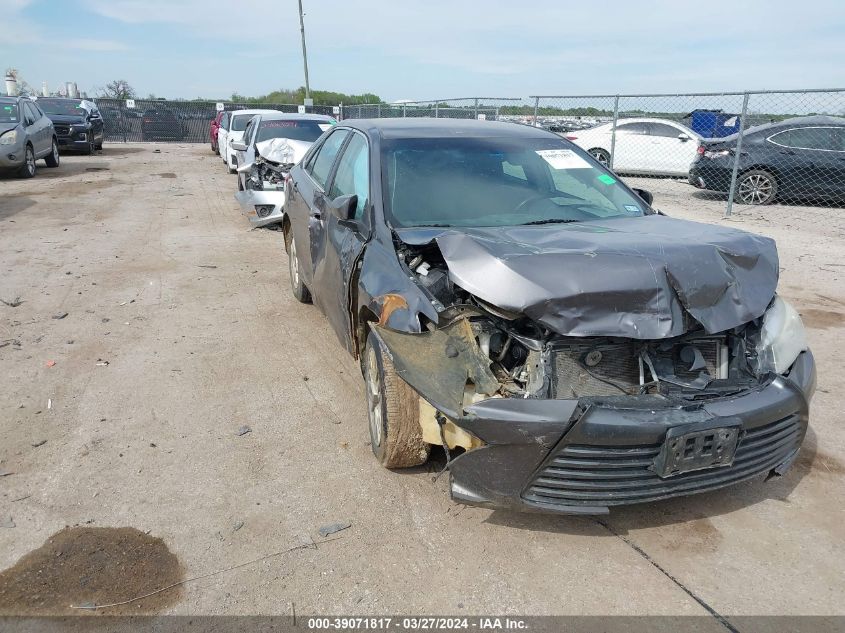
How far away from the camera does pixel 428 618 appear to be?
8.21 feet

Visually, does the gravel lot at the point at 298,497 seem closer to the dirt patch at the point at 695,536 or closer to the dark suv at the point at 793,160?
the dirt patch at the point at 695,536

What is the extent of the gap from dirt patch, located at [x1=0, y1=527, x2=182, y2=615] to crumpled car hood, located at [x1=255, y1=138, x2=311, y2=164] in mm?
7769

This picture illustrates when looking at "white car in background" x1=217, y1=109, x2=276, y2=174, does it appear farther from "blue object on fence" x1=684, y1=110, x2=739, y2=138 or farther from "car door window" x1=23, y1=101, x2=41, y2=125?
"blue object on fence" x1=684, y1=110, x2=739, y2=138

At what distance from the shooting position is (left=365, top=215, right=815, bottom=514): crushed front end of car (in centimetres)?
265

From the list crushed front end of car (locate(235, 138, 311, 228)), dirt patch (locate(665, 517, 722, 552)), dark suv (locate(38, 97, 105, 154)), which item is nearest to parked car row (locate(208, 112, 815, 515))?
dirt patch (locate(665, 517, 722, 552))

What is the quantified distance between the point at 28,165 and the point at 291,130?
7156mm

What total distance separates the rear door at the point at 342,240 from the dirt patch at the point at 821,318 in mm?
4194

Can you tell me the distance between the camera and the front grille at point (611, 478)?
2646 mm

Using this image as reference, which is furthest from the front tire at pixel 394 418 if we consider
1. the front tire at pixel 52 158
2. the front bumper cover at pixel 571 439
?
the front tire at pixel 52 158

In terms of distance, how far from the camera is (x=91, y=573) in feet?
8.94

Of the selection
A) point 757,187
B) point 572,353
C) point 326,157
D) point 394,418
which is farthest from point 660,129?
point 394,418

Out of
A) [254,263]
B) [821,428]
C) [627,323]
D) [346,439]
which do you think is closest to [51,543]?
[346,439]

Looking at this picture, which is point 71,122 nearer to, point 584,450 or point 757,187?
point 757,187

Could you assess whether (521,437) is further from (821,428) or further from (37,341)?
(37,341)
